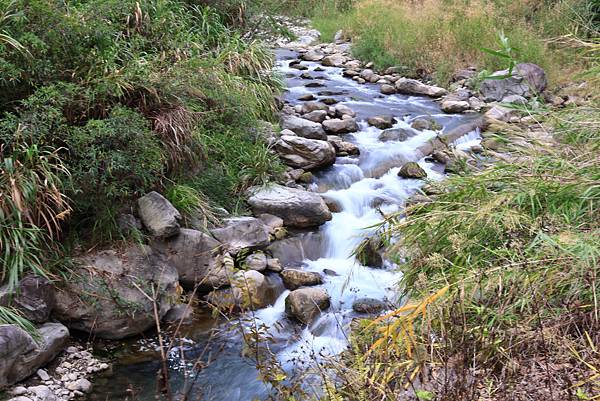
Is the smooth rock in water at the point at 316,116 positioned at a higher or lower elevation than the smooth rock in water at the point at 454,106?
higher

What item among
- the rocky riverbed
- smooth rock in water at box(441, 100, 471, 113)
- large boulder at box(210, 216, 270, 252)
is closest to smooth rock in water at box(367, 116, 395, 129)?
the rocky riverbed

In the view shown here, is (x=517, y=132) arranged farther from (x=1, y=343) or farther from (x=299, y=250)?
(x=1, y=343)

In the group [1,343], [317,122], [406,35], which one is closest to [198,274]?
[1,343]

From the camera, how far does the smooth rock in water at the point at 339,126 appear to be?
27.9 feet

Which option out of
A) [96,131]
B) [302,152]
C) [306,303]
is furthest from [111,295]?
[302,152]

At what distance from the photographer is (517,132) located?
3.97 meters

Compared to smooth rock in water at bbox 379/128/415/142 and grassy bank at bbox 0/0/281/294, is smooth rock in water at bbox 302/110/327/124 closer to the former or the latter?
smooth rock in water at bbox 379/128/415/142

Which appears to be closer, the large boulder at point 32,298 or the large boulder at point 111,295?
the large boulder at point 32,298

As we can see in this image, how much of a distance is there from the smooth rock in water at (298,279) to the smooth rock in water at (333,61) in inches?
318

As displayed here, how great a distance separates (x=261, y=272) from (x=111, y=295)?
1.36 metres

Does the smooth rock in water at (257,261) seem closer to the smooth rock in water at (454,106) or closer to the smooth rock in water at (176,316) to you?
the smooth rock in water at (176,316)

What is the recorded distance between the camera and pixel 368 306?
5.03 meters

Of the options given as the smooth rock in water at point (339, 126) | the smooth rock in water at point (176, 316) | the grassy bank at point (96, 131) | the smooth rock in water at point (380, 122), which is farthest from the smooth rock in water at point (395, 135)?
the smooth rock in water at point (176, 316)

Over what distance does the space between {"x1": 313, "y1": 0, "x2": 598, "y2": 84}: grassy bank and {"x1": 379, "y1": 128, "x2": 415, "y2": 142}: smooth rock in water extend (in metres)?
2.97
